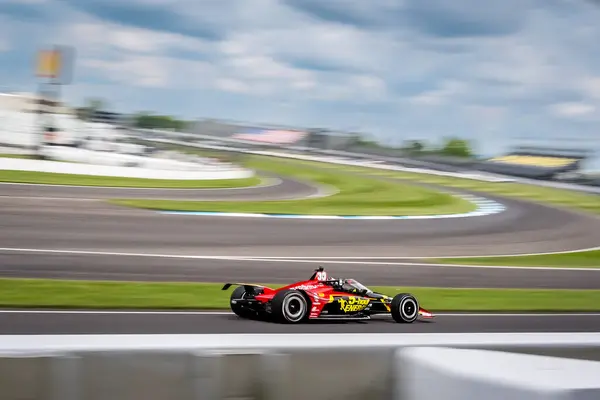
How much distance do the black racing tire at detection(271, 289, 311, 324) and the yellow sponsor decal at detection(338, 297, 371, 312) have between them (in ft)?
1.26

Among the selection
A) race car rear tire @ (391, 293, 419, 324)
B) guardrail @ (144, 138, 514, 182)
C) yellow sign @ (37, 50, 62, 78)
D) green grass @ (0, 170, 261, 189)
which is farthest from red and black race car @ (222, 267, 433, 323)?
yellow sign @ (37, 50, 62, 78)

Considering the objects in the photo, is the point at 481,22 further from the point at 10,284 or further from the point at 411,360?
the point at 411,360

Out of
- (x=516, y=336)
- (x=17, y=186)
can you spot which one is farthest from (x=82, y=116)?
(x=516, y=336)

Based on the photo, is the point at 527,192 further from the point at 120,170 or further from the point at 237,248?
the point at 120,170

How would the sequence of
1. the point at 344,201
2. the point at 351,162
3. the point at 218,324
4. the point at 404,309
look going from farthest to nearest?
the point at 351,162 → the point at 344,201 → the point at 404,309 → the point at 218,324

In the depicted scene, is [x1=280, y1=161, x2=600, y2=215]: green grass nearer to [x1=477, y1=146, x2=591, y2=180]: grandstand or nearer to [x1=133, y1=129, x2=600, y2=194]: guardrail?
[x1=133, y1=129, x2=600, y2=194]: guardrail

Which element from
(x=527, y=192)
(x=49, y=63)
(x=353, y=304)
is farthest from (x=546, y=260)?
(x=49, y=63)

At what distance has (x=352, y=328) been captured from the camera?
7.88 metres

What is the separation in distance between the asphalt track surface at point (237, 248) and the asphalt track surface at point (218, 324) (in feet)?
0.03

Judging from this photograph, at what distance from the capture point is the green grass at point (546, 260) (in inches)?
360

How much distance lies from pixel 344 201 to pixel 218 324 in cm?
239

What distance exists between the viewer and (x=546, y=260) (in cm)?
955

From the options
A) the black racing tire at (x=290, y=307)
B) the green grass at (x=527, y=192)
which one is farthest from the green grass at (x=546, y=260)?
the black racing tire at (x=290, y=307)

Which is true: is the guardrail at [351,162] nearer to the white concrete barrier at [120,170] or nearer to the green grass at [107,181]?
the white concrete barrier at [120,170]
